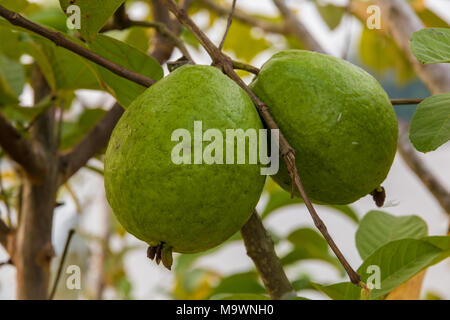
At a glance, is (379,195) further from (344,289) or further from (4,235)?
(4,235)

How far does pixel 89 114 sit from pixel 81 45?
1.49ft

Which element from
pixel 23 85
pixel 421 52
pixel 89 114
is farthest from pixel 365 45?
pixel 421 52

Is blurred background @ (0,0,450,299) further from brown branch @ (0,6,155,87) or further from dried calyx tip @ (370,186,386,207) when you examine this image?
brown branch @ (0,6,155,87)

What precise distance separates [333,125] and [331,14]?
3.28ft

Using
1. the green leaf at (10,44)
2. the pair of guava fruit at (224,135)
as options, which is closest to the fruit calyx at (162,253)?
the pair of guava fruit at (224,135)

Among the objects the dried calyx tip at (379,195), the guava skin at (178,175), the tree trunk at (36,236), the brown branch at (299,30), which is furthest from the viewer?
the brown branch at (299,30)

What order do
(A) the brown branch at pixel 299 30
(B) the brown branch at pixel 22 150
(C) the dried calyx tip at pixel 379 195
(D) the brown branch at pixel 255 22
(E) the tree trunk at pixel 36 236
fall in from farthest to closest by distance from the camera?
(D) the brown branch at pixel 255 22 < (A) the brown branch at pixel 299 30 < (E) the tree trunk at pixel 36 236 < (B) the brown branch at pixel 22 150 < (C) the dried calyx tip at pixel 379 195

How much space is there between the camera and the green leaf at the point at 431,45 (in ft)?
1.66

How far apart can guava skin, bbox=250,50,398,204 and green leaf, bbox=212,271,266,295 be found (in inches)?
19.1

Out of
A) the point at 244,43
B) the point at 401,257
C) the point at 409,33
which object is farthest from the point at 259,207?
the point at 401,257

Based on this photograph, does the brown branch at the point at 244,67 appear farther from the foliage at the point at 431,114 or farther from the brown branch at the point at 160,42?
the brown branch at the point at 160,42

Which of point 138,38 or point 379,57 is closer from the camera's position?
point 138,38

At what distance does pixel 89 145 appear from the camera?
34.2 inches

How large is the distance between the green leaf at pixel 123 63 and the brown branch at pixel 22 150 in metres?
0.17
